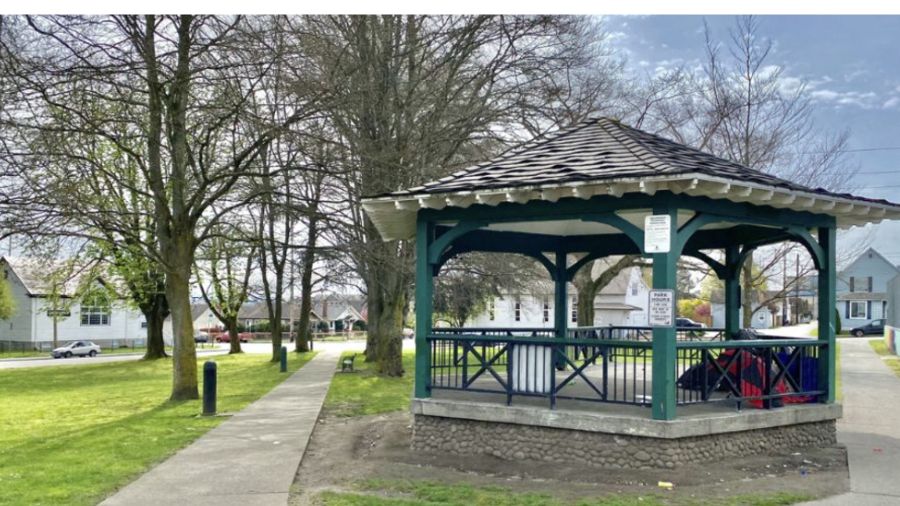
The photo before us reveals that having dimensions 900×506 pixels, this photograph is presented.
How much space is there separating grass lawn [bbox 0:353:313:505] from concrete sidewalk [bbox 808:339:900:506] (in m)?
7.55

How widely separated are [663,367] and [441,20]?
1666cm

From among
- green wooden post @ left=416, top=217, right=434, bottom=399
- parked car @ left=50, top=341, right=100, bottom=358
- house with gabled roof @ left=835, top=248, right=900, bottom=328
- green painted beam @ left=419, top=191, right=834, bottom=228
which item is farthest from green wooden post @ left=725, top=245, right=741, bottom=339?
house with gabled roof @ left=835, top=248, right=900, bottom=328

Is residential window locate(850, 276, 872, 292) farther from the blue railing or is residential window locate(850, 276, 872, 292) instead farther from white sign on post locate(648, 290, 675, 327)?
white sign on post locate(648, 290, 675, 327)

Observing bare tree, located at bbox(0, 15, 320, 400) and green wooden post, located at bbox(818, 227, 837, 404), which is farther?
bare tree, located at bbox(0, 15, 320, 400)

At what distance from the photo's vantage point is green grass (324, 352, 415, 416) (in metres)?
15.3

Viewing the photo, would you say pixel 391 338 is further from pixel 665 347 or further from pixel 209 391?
pixel 665 347

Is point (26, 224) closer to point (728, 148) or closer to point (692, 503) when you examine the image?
point (692, 503)

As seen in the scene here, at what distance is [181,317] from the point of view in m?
17.3

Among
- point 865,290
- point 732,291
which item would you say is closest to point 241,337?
point 865,290

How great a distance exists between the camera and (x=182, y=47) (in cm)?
1509

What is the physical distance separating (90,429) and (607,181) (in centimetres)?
983

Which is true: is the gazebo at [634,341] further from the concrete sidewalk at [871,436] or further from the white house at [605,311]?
the white house at [605,311]

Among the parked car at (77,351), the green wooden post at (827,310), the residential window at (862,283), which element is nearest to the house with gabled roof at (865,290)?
the residential window at (862,283)

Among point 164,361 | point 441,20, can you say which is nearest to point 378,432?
point 441,20
